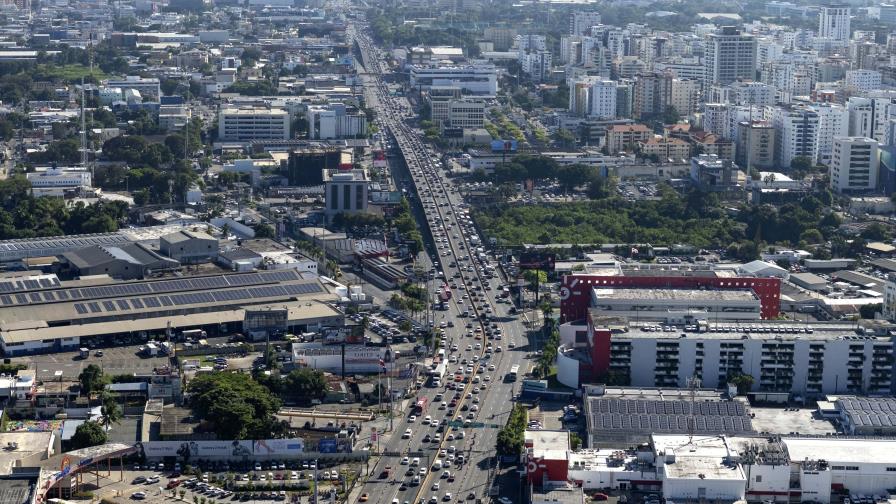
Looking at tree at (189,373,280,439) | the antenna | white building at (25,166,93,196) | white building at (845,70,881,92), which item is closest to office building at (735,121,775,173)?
white building at (845,70,881,92)

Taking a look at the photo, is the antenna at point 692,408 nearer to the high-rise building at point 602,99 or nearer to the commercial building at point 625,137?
the commercial building at point 625,137

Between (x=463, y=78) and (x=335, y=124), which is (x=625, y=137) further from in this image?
(x=463, y=78)

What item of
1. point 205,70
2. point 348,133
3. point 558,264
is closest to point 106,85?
point 205,70

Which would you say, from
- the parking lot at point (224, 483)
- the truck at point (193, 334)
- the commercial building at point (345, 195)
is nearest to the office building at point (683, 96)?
the commercial building at point (345, 195)

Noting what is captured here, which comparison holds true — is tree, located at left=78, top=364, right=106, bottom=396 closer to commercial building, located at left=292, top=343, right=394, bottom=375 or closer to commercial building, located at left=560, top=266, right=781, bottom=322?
commercial building, located at left=292, top=343, right=394, bottom=375

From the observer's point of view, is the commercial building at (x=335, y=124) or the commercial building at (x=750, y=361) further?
the commercial building at (x=335, y=124)

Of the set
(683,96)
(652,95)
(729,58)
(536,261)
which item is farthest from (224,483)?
(729,58)

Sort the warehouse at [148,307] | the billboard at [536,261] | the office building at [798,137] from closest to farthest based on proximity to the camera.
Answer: the warehouse at [148,307], the billboard at [536,261], the office building at [798,137]
